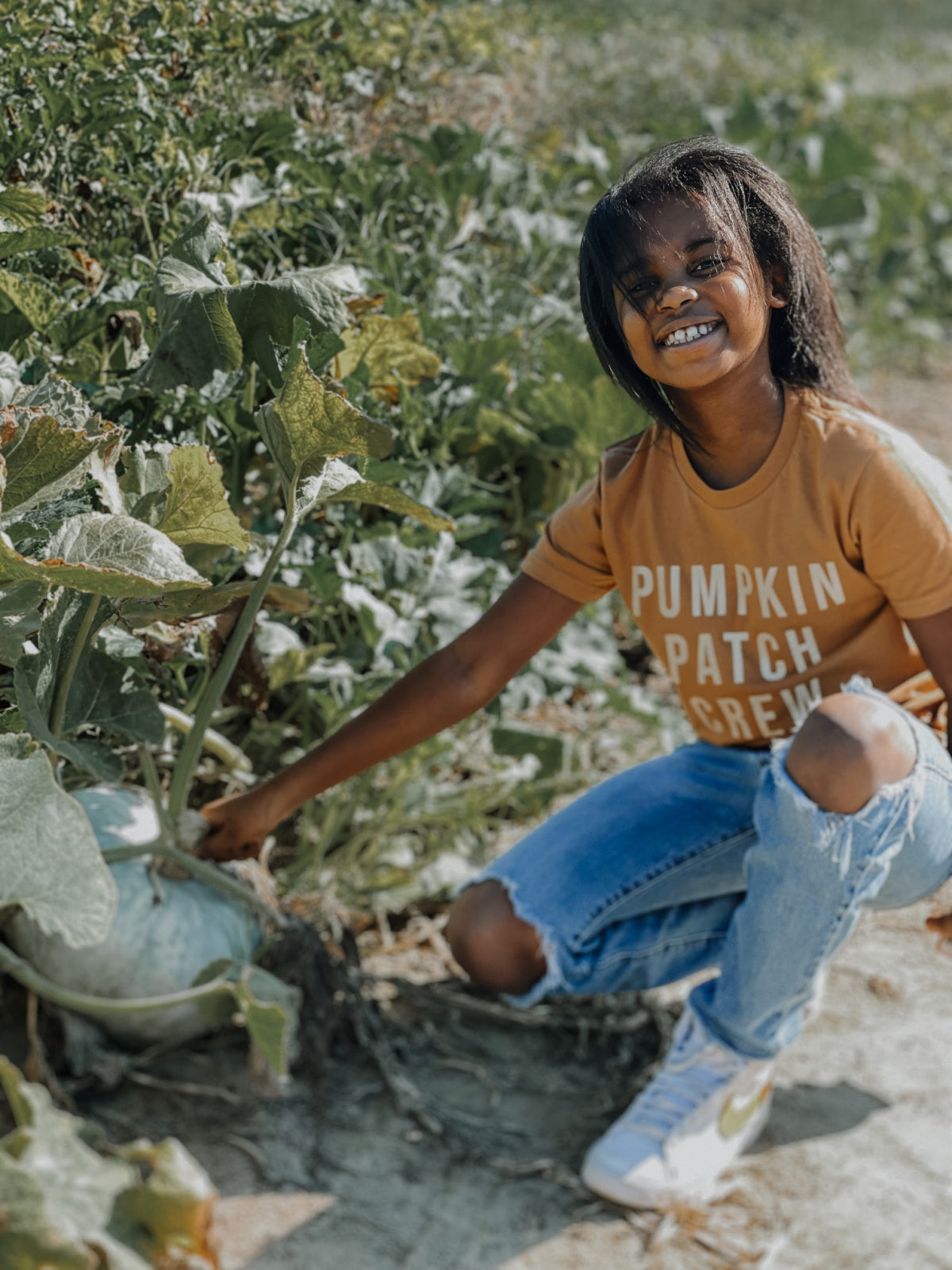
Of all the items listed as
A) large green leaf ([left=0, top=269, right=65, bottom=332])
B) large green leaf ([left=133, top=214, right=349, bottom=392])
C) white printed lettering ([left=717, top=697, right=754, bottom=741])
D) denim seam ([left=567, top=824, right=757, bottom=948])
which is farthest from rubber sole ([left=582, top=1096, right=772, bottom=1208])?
large green leaf ([left=0, top=269, right=65, bottom=332])

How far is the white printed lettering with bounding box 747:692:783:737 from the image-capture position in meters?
1.85

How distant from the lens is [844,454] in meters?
1.70

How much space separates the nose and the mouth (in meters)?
0.03

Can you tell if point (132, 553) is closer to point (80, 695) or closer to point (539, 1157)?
point (80, 695)

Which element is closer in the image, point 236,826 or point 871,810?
point 871,810

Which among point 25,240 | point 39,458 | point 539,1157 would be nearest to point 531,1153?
point 539,1157

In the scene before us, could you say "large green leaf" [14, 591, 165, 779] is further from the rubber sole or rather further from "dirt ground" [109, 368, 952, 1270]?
the rubber sole

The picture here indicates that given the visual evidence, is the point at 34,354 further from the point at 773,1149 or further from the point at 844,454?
the point at 773,1149

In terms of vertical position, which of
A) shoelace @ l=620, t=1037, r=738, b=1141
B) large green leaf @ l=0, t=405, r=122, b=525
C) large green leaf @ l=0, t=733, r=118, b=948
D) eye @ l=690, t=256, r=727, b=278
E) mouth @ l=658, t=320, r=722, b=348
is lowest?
shoelace @ l=620, t=1037, r=738, b=1141

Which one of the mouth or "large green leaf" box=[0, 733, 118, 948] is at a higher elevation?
the mouth

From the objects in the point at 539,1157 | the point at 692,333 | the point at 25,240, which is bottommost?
the point at 539,1157

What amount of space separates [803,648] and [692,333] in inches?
17.6

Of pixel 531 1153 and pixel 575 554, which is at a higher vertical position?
pixel 575 554

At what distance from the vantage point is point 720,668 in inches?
72.6
